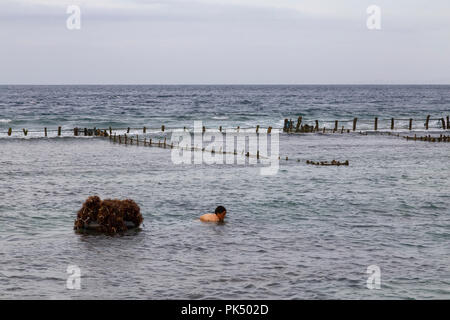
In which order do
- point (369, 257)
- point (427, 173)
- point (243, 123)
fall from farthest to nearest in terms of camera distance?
1. point (243, 123)
2. point (427, 173)
3. point (369, 257)

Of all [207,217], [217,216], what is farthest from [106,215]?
[217,216]

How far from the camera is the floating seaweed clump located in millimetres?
17656

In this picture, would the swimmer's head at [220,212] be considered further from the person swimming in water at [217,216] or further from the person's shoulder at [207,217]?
the person's shoulder at [207,217]

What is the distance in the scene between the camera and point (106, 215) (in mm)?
17641

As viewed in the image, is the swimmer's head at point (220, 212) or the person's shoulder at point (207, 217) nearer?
the swimmer's head at point (220, 212)

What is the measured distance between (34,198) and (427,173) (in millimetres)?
21349

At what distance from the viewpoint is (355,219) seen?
66.3 feet

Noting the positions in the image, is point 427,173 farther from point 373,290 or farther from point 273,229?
point 373,290

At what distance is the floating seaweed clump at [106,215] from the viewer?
695 inches

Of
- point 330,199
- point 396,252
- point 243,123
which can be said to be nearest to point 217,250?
point 396,252

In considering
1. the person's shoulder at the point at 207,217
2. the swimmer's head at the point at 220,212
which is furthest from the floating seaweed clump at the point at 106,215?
the swimmer's head at the point at 220,212

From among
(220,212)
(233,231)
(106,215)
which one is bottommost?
(233,231)

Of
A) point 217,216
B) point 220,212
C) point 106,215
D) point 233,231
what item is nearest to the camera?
point 106,215

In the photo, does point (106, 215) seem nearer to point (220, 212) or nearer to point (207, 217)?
point (207, 217)
